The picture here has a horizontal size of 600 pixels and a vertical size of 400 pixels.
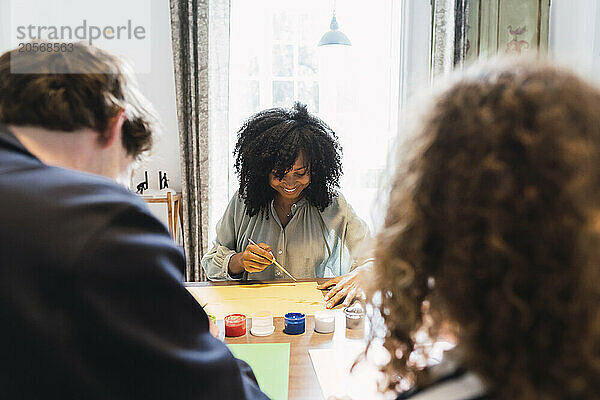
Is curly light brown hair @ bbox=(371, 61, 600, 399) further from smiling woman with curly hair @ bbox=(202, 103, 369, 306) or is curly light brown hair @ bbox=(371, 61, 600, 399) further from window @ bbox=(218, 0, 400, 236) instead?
window @ bbox=(218, 0, 400, 236)

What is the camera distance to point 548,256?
1.67 ft

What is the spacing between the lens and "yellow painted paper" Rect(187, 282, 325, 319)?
1.60 meters

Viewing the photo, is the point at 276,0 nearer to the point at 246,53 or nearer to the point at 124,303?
the point at 246,53

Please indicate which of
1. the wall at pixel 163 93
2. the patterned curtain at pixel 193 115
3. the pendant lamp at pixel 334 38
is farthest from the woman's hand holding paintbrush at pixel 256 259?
the wall at pixel 163 93

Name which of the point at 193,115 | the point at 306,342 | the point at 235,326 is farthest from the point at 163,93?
the point at 306,342

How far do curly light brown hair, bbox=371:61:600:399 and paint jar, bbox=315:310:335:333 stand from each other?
883mm

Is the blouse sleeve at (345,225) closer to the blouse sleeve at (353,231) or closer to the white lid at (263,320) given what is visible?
the blouse sleeve at (353,231)

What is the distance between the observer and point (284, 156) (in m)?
2.01

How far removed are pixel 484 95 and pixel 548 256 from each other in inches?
7.3

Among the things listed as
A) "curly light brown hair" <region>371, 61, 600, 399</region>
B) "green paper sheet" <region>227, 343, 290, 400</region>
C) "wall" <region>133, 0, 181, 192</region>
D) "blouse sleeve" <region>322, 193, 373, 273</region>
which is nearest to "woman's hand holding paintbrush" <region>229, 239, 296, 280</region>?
"blouse sleeve" <region>322, 193, 373, 273</region>

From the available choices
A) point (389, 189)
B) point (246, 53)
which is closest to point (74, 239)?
point (389, 189)

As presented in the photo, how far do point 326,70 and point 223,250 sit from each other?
202cm

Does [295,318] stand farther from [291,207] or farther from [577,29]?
[577,29]

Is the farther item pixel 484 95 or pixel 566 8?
pixel 566 8
